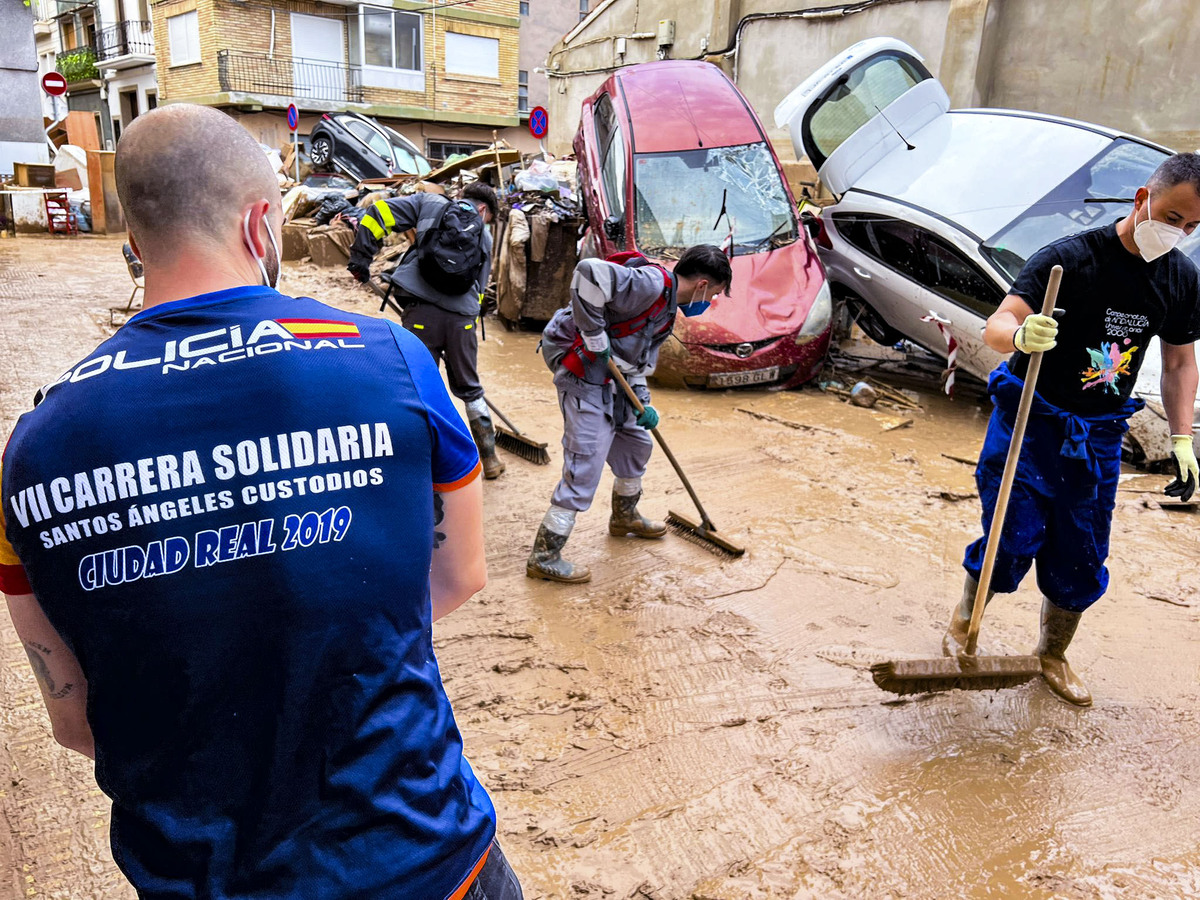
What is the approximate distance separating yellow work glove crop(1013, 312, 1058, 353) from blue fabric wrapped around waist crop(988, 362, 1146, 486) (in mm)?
302

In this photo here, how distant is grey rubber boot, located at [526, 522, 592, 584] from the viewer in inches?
161

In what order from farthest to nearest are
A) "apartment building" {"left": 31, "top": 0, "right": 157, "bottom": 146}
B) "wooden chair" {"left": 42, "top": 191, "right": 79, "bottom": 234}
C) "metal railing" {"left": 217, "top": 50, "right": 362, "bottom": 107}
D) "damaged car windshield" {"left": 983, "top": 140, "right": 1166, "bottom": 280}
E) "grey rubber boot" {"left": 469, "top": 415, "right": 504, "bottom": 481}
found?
"apartment building" {"left": 31, "top": 0, "right": 157, "bottom": 146} < "metal railing" {"left": 217, "top": 50, "right": 362, "bottom": 107} < "wooden chair" {"left": 42, "top": 191, "right": 79, "bottom": 234} < "damaged car windshield" {"left": 983, "top": 140, "right": 1166, "bottom": 280} < "grey rubber boot" {"left": 469, "top": 415, "right": 504, "bottom": 481}

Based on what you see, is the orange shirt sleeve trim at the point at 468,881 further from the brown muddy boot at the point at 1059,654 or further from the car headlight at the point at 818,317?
the car headlight at the point at 818,317

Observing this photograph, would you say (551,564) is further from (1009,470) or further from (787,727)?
(1009,470)

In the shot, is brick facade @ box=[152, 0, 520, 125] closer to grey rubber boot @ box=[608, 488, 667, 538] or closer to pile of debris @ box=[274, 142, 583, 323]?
pile of debris @ box=[274, 142, 583, 323]

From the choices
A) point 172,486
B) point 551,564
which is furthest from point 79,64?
point 172,486

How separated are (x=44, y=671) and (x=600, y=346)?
3.01 meters

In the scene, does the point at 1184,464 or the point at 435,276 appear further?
the point at 435,276

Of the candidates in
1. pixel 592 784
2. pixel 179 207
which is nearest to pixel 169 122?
pixel 179 207

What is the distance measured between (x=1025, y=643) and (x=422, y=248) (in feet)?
12.3

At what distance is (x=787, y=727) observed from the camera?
3.10m

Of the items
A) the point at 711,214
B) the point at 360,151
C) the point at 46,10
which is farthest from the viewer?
the point at 46,10

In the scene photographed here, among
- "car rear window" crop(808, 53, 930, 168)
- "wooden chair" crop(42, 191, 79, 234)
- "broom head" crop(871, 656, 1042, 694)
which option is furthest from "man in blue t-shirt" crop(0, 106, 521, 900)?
"wooden chair" crop(42, 191, 79, 234)

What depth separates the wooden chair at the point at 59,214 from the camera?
1455cm
